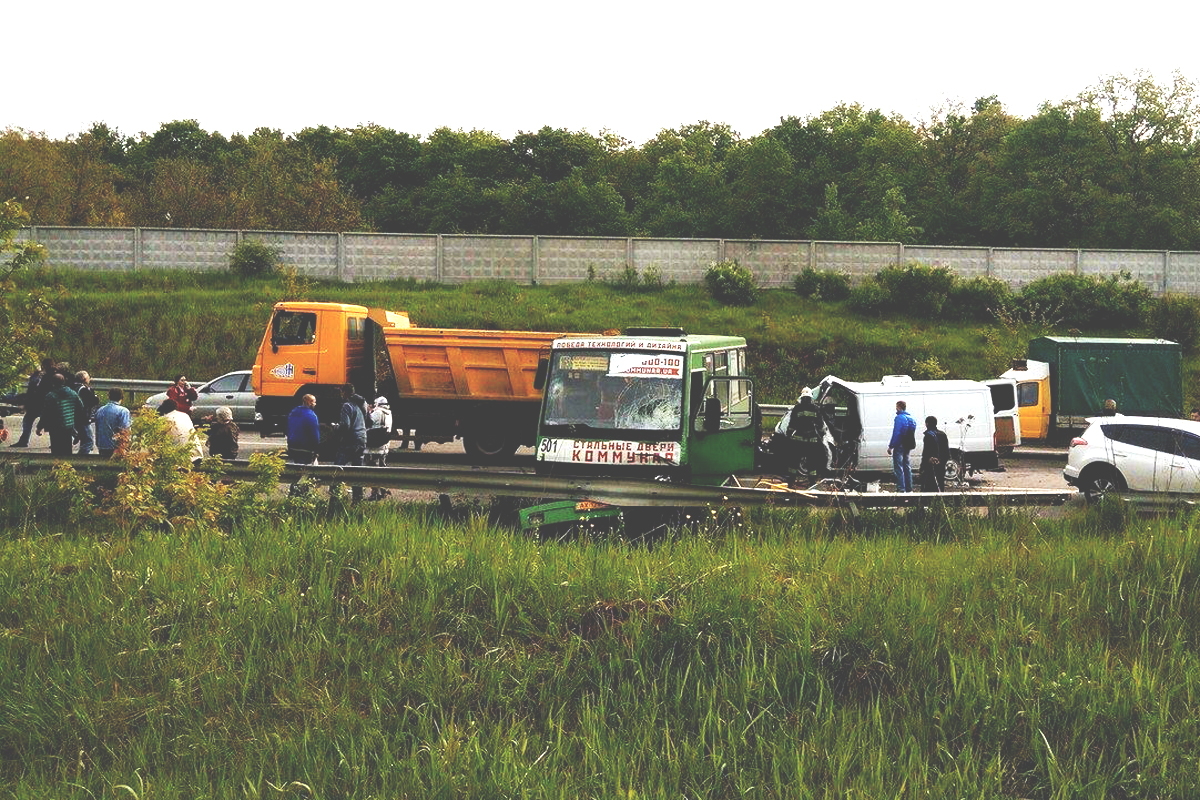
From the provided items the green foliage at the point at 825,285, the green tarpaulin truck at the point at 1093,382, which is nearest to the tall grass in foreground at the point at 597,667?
the green tarpaulin truck at the point at 1093,382

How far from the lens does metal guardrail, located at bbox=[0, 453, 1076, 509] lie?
429 inches

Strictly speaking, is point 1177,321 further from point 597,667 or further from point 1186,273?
point 597,667

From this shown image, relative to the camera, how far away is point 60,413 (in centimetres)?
1770

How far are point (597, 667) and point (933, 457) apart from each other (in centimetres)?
1158

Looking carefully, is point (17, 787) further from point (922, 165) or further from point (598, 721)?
point (922, 165)

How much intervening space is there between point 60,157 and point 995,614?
2597 inches

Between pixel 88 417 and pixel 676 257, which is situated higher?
pixel 676 257

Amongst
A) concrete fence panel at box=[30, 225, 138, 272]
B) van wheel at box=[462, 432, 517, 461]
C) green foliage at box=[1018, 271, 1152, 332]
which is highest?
concrete fence panel at box=[30, 225, 138, 272]

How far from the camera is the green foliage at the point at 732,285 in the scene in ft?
127

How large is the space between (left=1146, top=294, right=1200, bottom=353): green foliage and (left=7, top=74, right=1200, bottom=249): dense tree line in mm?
15915

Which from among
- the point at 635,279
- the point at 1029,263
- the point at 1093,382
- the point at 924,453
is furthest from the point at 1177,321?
the point at 924,453

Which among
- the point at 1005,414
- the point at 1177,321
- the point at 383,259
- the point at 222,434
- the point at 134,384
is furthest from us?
the point at 383,259

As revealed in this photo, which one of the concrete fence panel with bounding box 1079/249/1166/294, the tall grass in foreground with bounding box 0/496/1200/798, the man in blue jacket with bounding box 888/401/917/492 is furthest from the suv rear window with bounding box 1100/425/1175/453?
the concrete fence panel with bounding box 1079/249/1166/294

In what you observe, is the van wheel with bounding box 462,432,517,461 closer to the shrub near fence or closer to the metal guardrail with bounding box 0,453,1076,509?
the metal guardrail with bounding box 0,453,1076,509
